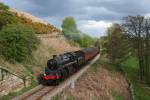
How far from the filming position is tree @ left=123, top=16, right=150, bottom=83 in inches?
2346

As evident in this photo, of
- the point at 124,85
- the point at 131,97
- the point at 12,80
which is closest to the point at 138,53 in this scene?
the point at 124,85

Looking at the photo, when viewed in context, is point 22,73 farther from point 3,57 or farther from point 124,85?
point 124,85

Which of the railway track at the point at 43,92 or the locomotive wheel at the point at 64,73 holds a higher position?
the locomotive wheel at the point at 64,73

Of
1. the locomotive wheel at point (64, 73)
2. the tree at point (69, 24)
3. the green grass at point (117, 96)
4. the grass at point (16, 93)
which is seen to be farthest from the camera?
the tree at point (69, 24)

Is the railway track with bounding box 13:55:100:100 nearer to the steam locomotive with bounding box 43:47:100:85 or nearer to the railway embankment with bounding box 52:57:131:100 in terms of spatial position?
the railway embankment with bounding box 52:57:131:100

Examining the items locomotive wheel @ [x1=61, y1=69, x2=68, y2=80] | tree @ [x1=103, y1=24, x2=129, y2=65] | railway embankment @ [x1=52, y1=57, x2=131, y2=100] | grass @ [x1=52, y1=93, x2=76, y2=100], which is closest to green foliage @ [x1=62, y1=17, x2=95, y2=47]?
tree @ [x1=103, y1=24, x2=129, y2=65]

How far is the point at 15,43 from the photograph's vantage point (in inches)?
1625

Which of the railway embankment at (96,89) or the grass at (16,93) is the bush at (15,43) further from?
the railway embankment at (96,89)

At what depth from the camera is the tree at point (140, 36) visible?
59.6m

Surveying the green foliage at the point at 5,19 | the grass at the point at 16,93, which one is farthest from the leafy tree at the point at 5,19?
the grass at the point at 16,93

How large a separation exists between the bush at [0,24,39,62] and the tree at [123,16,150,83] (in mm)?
22846

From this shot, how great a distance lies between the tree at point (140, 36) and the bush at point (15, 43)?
22.8 metres

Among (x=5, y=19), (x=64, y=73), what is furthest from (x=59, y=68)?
(x=5, y=19)

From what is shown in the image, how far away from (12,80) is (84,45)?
77.2m
